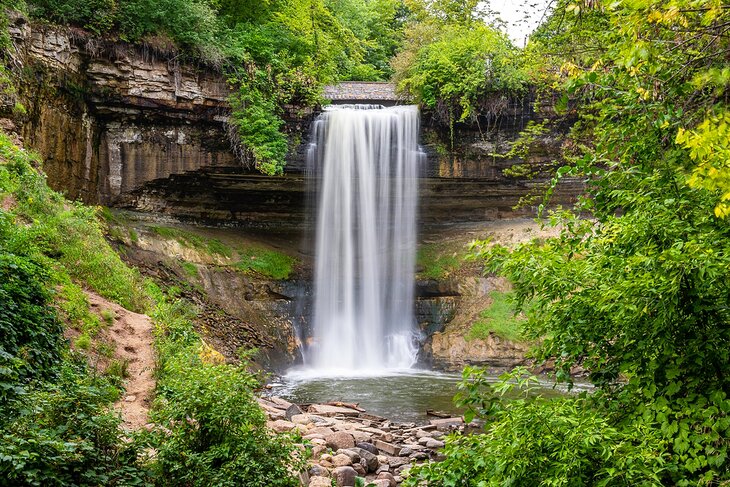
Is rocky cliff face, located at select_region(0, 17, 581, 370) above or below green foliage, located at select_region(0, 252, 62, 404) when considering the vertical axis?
above

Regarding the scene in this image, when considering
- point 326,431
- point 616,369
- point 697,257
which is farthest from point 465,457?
point 326,431

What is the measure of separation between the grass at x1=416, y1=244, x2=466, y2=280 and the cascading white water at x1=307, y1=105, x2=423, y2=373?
0.64 meters

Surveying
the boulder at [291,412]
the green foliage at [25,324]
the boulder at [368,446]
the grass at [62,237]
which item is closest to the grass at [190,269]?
the grass at [62,237]

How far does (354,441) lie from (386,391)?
19.4 feet

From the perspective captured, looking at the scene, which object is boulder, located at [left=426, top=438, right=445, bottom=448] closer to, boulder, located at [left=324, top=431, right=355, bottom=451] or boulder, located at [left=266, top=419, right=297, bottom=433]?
boulder, located at [left=324, top=431, right=355, bottom=451]

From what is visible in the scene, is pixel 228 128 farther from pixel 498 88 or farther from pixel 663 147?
pixel 663 147

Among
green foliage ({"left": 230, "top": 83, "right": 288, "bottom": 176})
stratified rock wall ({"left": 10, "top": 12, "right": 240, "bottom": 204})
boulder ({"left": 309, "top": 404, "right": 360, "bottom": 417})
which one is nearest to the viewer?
boulder ({"left": 309, "top": 404, "right": 360, "bottom": 417})

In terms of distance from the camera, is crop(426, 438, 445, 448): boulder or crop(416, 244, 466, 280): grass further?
crop(416, 244, 466, 280): grass

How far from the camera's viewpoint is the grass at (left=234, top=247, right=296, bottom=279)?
19.5 m

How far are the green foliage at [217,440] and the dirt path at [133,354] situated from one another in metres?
1.41

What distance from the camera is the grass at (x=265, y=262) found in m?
19.5

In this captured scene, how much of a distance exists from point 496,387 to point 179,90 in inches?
637

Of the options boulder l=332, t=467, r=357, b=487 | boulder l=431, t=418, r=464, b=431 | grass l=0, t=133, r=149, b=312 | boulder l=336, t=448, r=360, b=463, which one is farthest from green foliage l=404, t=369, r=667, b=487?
grass l=0, t=133, r=149, b=312

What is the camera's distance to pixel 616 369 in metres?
4.66
